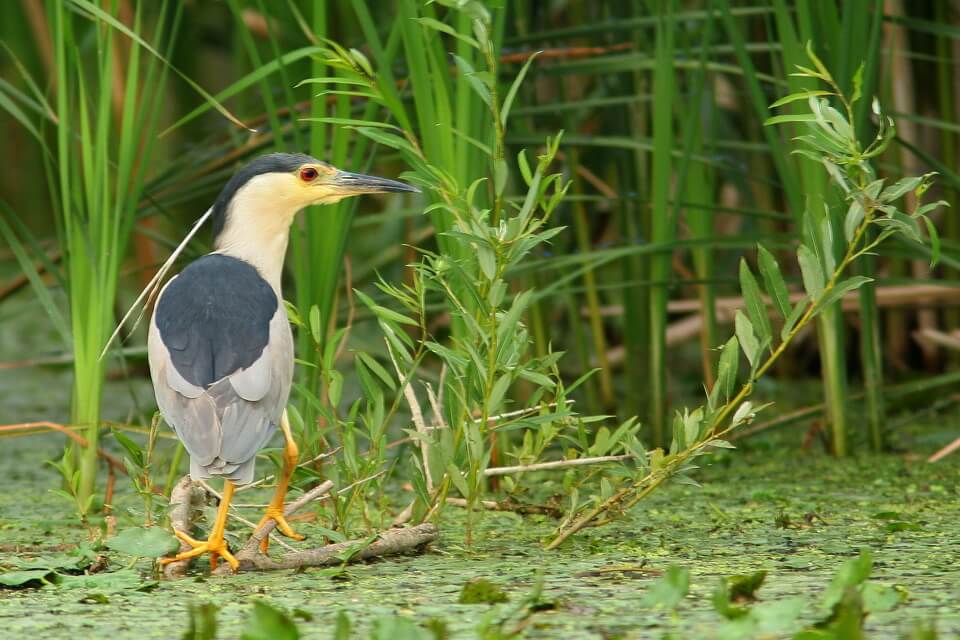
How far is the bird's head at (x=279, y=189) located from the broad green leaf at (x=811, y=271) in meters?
0.74

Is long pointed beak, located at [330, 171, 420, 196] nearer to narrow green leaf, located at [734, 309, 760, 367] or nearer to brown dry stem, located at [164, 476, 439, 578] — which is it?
brown dry stem, located at [164, 476, 439, 578]

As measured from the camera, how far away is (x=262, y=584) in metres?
1.98

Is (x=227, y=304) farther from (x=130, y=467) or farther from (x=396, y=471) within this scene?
(x=396, y=471)

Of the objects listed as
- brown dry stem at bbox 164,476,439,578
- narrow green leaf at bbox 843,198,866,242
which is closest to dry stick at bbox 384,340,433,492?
brown dry stem at bbox 164,476,439,578

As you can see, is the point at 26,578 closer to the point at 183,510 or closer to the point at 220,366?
the point at 183,510

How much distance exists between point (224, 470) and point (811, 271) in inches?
35.1

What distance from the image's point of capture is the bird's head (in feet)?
8.14

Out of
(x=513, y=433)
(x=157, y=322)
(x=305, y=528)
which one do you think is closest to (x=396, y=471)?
(x=513, y=433)

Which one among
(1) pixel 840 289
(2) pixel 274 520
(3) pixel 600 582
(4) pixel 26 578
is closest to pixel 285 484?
(2) pixel 274 520

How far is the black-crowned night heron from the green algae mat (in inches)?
7.3

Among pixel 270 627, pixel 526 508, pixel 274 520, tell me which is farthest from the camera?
pixel 526 508

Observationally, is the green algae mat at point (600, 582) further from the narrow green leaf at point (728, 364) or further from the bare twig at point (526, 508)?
the narrow green leaf at point (728, 364)

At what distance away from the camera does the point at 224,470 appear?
204cm

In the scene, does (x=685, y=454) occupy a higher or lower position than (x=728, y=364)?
lower
